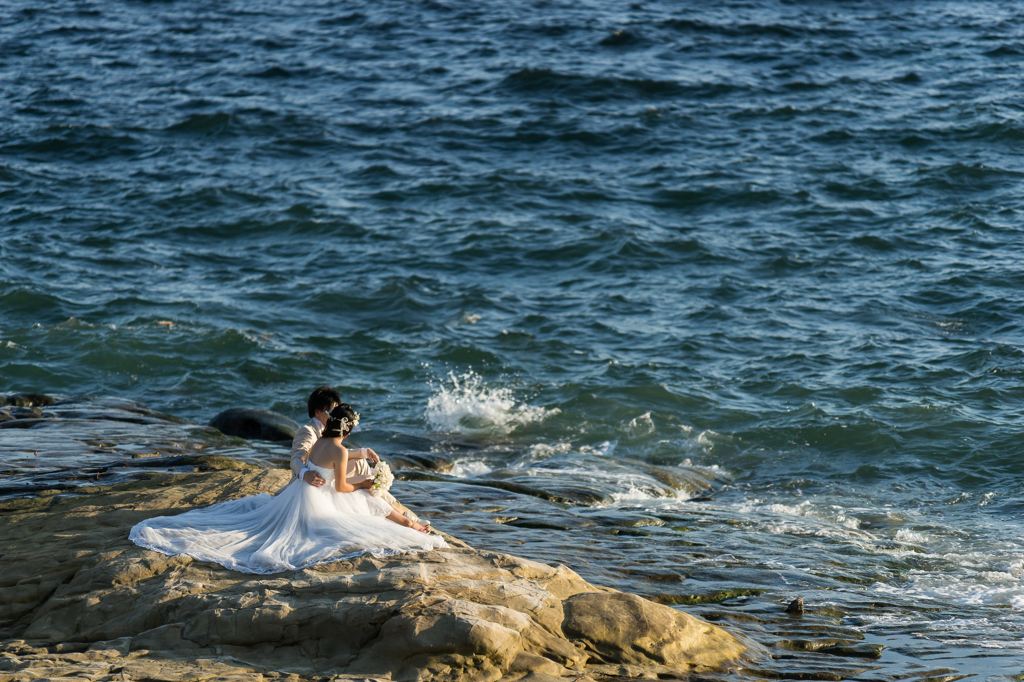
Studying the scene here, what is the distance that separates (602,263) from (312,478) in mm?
14145

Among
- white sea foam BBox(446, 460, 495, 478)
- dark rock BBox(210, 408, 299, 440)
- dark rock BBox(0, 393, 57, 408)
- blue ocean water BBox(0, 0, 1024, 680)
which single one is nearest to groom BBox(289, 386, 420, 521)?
blue ocean water BBox(0, 0, 1024, 680)

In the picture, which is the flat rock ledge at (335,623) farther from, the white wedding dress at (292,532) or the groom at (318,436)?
the groom at (318,436)

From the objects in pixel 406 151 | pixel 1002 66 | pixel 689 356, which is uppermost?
pixel 1002 66

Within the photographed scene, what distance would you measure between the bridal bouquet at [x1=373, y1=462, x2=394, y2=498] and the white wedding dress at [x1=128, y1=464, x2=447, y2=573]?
0.07 metres

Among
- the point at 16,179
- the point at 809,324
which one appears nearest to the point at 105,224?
the point at 16,179

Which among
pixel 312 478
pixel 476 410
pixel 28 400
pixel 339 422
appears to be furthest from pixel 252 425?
pixel 312 478

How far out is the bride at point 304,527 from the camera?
7211 millimetres

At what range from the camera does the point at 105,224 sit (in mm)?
23078

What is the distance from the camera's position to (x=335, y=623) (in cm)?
640

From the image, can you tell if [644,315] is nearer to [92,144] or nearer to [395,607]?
[395,607]

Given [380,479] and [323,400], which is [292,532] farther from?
[323,400]

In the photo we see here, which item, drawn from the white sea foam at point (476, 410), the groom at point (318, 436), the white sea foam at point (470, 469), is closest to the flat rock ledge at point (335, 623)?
the groom at point (318, 436)

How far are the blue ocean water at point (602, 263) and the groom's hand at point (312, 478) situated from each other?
2.25 m

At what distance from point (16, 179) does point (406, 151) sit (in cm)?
1049
